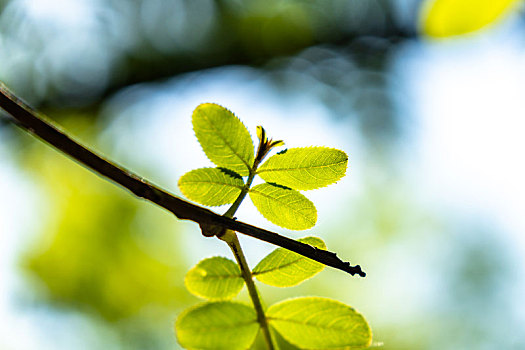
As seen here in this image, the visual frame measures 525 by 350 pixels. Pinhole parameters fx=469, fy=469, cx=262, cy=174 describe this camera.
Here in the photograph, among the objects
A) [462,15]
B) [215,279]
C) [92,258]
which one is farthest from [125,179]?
[92,258]

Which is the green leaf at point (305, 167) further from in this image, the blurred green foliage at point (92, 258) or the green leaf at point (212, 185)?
the blurred green foliage at point (92, 258)

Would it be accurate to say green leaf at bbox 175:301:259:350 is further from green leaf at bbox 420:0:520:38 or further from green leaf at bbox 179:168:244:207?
green leaf at bbox 420:0:520:38

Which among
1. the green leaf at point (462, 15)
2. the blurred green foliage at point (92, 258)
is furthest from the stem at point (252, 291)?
the blurred green foliage at point (92, 258)

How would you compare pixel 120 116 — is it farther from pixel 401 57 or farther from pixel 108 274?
pixel 401 57

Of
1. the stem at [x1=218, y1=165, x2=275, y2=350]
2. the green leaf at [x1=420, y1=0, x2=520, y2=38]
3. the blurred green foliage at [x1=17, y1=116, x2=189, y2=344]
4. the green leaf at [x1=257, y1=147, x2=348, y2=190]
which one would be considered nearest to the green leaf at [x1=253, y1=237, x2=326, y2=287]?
the stem at [x1=218, y1=165, x2=275, y2=350]

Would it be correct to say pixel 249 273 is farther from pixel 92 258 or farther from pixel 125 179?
pixel 92 258
